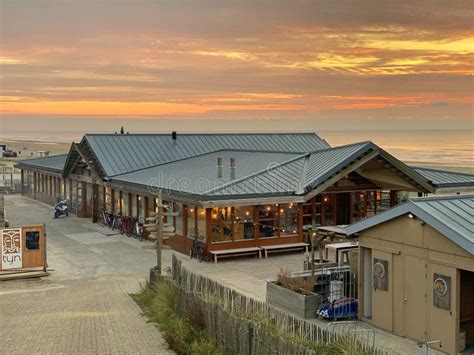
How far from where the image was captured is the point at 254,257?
26203 mm

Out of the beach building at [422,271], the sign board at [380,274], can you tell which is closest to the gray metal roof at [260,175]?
the beach building at [422,271]

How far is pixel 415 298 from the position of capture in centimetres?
1459

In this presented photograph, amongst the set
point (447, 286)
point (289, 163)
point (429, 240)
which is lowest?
point (447, 286)

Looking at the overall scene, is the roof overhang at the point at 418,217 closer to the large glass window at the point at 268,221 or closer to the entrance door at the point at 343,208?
the large glass window at the point at 268,221

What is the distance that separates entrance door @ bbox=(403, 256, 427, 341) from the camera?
14406 millimetres

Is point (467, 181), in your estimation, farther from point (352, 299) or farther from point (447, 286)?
point (447, 286)

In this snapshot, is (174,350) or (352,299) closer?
(174,350)

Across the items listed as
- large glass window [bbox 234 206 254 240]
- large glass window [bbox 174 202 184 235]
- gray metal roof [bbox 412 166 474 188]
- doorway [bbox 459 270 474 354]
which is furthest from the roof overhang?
gray metal roof [bbox 412 166 474 188]

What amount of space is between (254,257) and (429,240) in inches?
498

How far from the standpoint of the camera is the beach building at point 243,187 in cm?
2616

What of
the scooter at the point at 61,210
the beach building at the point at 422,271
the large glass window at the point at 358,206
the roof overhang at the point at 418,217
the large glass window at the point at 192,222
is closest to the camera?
the roof overhang at the point at 418,217

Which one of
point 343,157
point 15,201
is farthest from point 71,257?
point 15,201

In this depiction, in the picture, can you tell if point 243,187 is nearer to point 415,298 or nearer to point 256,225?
point 256,225

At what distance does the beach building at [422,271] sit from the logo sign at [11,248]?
42.5 ft
